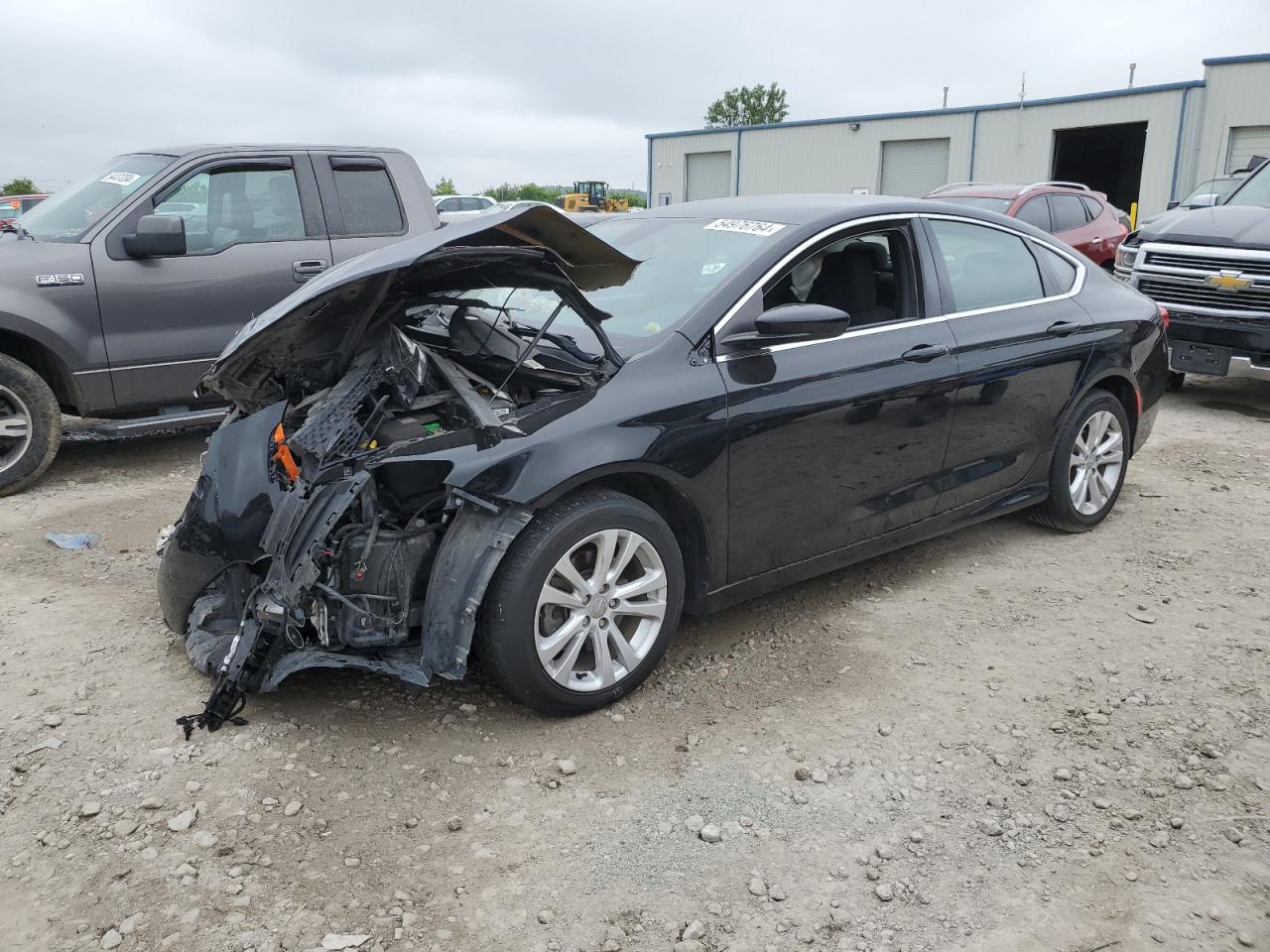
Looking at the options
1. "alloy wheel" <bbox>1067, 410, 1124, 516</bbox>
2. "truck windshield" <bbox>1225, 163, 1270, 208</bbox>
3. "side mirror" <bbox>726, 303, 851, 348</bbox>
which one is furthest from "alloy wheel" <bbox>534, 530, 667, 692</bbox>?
"truck windshield" <bbox>1225, 163, 1270, 208</bbox>

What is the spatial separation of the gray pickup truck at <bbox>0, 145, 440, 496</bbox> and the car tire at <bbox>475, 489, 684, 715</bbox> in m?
3.41

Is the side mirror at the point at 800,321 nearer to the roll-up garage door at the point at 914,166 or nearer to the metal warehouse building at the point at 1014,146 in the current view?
the metal warehouse building at the point at 1014,146

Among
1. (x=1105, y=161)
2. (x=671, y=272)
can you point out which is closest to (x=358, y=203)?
(x=671, y=272)

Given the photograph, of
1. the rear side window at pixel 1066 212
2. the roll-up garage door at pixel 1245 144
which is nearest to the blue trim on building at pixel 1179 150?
the roll-up garage door at pixel 1245 144

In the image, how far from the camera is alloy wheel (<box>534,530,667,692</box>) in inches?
127

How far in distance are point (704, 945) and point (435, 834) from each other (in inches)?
32.7

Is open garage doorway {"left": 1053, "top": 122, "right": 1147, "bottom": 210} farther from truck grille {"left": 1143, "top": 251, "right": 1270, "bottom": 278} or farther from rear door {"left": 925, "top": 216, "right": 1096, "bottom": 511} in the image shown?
rear door {"left": 925, "top": 216, "right": 1096, "bottom": 511}

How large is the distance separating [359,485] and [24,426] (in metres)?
3.76

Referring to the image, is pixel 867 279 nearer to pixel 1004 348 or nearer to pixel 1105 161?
pixel 1004 348

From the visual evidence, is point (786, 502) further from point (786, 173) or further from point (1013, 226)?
point (786, 173)

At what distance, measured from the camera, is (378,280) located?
316cm

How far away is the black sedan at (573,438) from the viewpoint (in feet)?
10.3

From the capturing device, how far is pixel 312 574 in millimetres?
3072

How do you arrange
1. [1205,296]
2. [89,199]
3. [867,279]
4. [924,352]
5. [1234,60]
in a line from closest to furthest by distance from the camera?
1. [924,352]
2. [867,279]
3. [89,199]
4. [1205,296]
5. [1234,60]
